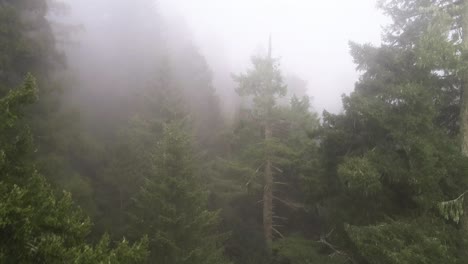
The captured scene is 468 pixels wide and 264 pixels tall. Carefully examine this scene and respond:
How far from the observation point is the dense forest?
6.59 metres

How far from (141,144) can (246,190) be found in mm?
7300

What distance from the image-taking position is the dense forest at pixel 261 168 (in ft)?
21.6

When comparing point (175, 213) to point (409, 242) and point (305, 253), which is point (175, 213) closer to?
point (305, 253)

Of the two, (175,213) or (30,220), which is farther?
(175,213)

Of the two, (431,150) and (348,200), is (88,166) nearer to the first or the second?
(348,200)

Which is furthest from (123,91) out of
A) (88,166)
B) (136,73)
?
(88,166)

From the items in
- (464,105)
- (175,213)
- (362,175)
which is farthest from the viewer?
(175,213)

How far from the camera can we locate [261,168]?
74.0 ft

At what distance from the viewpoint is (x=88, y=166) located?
2380cm

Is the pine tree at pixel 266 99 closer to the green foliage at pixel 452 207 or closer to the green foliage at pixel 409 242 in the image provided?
the green foliage at pixel 409 242

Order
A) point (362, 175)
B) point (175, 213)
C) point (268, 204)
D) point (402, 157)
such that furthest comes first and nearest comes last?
point (268, 204), point (175, 213), point (402, 157), point (362, 175)

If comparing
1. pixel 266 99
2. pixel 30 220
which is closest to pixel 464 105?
pixel 30 220

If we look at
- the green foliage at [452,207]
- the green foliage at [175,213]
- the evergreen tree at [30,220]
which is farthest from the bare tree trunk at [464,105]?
the evergreen tree at [30,220]

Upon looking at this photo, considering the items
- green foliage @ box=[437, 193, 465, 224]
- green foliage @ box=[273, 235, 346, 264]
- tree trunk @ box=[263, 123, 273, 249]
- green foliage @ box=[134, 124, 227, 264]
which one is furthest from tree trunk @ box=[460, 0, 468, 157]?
tree trunk @ box=[263, 123, 273, 249]
